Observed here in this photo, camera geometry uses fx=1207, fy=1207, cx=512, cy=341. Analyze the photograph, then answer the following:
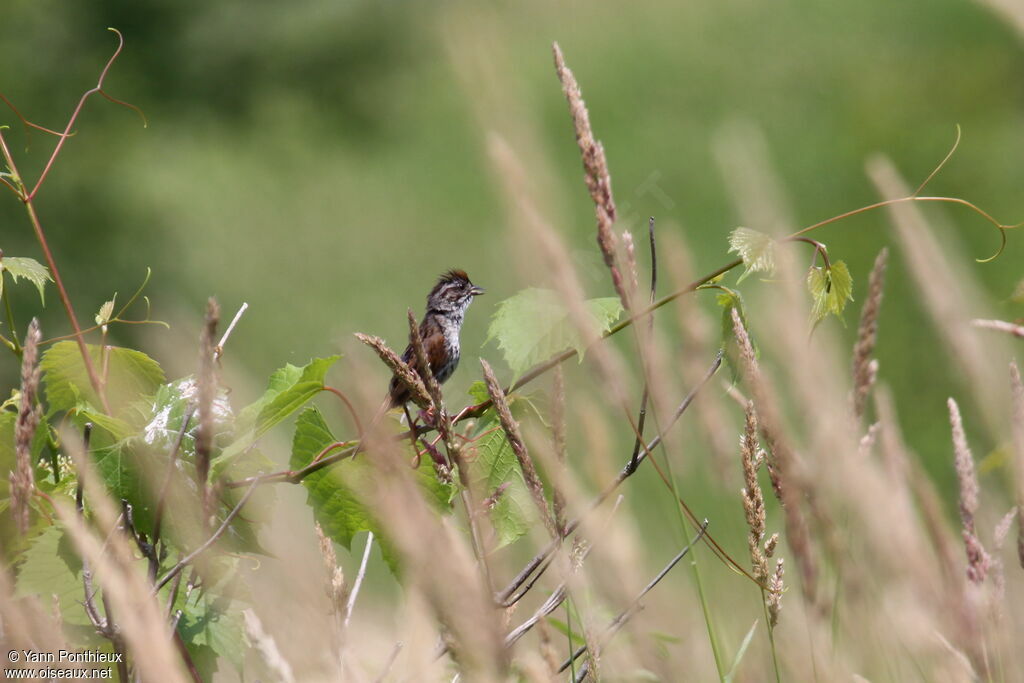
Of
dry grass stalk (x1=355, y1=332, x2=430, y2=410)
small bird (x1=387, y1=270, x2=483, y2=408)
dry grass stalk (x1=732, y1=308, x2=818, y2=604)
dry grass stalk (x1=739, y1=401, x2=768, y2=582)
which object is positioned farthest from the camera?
small bird (x1=387, y1=270, x2=483, y2=408)

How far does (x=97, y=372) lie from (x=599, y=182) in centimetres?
93

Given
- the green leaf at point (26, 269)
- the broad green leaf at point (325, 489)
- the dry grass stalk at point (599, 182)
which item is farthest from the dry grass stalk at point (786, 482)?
the green leaf at point (26, 269)

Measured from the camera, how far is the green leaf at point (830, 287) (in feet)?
5.89

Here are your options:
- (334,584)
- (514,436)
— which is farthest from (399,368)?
(334,584)

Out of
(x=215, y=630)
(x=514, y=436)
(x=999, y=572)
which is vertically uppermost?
(x=514, y=436)

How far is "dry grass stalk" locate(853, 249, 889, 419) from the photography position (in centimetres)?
142

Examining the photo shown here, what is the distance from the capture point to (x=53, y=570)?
1797 mm

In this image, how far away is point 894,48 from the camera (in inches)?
721

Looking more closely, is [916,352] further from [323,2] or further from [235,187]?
[235,187]

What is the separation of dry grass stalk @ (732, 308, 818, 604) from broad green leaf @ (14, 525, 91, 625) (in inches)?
38.5

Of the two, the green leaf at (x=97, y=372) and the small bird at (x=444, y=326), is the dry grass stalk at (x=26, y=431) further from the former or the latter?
the small bird at (x=444, y=326)

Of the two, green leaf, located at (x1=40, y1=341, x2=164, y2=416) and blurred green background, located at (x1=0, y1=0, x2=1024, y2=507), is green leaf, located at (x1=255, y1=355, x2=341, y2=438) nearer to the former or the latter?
blurred green background, located at (x1=0, y1=0, x2=1024, y2=507)

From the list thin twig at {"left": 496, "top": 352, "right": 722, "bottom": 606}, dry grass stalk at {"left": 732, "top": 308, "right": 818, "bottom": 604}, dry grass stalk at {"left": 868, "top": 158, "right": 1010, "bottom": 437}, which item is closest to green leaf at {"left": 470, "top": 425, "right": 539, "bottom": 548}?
thin twig at {"left": 496, "top": 352, "right": 722, "bottom": 606}

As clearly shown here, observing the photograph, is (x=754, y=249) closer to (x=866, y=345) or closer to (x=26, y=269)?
(x=866, y=345)
